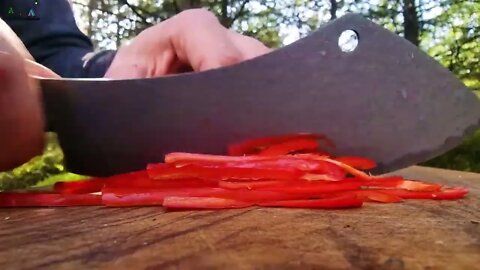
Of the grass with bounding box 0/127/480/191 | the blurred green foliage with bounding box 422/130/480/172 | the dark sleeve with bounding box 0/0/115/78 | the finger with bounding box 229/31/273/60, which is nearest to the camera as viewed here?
the finger with bounding box 229/31/273/60

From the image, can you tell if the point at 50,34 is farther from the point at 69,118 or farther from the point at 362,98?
the point at 362,98

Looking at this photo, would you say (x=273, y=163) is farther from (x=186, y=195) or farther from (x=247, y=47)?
(x=247, y=47)

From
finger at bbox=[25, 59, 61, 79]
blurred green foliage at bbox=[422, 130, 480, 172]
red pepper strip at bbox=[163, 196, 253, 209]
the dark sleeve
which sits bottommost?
blurred green foliage at bbox=[422, 130, 480, 172]

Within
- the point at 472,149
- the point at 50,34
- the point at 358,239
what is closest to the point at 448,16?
the point at 472,149

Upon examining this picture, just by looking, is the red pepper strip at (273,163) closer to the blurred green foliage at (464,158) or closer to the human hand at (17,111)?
the human hand at (17,111)

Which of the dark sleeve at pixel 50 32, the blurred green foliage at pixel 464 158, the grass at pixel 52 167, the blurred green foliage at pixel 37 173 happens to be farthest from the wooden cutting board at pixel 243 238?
the blurred green foliage at pixel 464 158

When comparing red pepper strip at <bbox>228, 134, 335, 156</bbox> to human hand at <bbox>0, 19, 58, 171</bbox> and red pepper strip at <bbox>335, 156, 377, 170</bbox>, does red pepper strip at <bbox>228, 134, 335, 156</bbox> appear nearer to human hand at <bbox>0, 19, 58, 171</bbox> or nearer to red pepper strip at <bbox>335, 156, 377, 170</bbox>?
red pepper strip at <bbox>335, 156, 377, 170</bbox>

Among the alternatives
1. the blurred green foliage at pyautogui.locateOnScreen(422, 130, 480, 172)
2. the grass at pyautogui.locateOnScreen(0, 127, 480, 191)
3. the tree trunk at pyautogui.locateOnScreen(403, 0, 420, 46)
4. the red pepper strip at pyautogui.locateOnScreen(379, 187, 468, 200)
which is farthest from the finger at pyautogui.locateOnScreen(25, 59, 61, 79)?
the tree trunk at pyautogui.locateOnScreen(403, 0, 420, 46)
